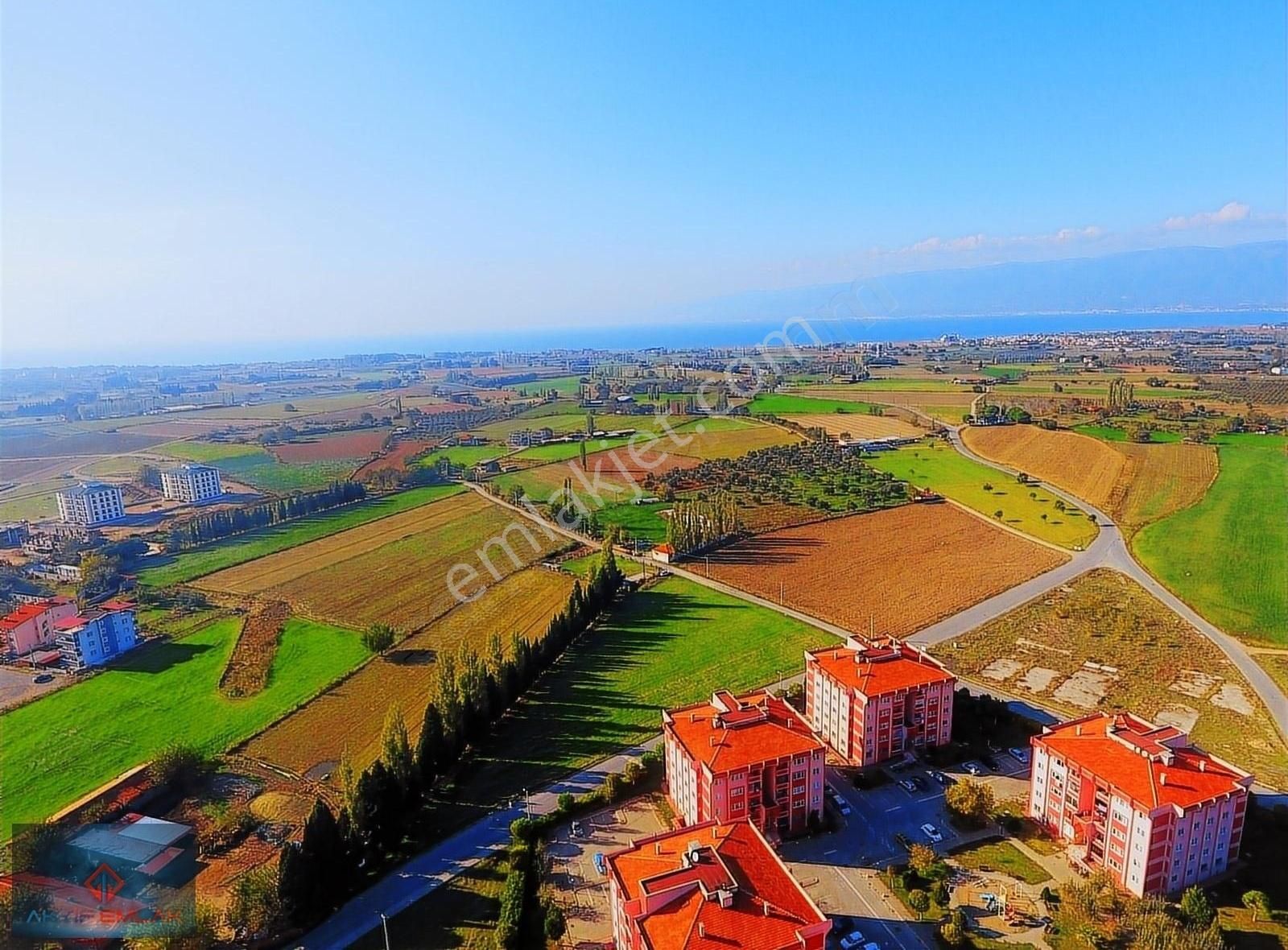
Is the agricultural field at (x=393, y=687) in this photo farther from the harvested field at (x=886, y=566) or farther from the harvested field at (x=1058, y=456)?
the harvested field at (x=1058, y=456)

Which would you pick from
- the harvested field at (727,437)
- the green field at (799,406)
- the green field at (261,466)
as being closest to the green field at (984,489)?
the harvested field at (727,437)

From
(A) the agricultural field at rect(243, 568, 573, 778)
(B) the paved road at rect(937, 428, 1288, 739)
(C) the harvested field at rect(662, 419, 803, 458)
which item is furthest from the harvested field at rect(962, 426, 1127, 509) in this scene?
(A) the agricultural field at rect(243, 568, 573, 778)

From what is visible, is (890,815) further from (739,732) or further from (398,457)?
(398,457)

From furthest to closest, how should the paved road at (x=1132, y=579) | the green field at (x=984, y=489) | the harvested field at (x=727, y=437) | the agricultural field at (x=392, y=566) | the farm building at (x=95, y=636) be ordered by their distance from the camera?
the harvested field at (x=727, y=437) → the green field at (x=984, y=489) → the agricultural field at (x=392, y=566) → the farm building at (x=95, y=636) → the paved road at (x=1132, y=579)

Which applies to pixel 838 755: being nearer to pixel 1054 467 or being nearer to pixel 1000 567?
pixel 1000 567

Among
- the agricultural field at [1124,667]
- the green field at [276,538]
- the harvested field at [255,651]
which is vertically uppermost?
the green field at [276,538]

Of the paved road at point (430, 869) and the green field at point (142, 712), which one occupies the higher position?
the green field at point (142, 712)

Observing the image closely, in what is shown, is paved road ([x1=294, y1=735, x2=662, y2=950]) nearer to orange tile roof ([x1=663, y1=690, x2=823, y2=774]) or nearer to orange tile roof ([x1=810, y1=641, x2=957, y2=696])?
orange tile roof ([x1=663, y1=690, x2=823, y2=774])

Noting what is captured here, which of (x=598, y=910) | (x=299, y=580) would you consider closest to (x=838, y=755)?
(x=598, y=910)

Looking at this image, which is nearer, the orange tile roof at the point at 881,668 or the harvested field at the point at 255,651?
the orange tile roof at the point at 881,668
